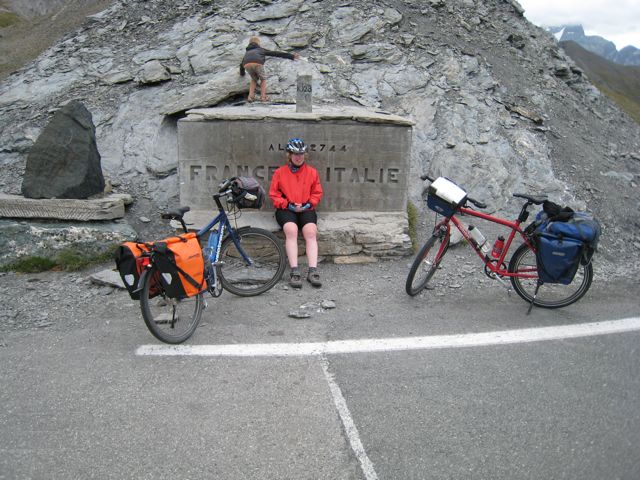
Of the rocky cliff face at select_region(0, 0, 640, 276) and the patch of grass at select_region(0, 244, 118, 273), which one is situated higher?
the rocky cliff face at select_region(0, 0, 640, 276)

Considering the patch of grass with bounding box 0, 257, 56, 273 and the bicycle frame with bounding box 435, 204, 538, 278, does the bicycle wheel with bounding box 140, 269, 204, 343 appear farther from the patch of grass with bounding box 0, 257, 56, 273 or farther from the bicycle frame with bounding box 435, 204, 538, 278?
the bicycle frame with bounding box 435, 204, 538, 278

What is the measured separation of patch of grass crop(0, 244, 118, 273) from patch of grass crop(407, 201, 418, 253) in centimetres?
424

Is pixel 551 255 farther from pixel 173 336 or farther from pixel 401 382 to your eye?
pixel 173 336

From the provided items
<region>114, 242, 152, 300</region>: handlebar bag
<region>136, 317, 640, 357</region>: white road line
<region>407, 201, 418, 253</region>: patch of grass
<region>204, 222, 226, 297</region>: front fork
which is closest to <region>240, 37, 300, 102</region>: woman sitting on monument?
<region>407, 201, 418, 253</region>: patch of grass

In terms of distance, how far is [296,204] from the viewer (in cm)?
593

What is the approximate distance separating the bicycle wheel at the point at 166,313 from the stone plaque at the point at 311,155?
201 centimetres

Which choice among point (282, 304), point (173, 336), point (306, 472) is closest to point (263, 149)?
point (282, 304)

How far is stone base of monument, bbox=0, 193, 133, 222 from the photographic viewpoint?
6.51 m

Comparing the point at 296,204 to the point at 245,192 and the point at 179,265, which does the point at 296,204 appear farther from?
the point at 179,265

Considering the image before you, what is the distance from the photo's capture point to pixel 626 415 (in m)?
3.57

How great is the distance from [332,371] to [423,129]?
20.7ft

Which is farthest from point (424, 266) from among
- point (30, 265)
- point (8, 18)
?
point (8, 18)

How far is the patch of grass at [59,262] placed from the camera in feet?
19.9

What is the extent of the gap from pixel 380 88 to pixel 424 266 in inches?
220
